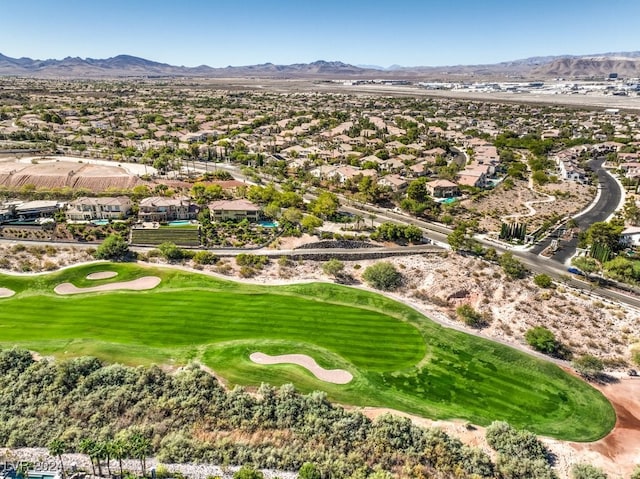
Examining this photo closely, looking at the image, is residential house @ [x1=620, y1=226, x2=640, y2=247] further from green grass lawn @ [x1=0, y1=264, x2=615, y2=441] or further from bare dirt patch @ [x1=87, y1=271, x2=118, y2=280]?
bare dirt patch @ [x1=87, y1=271, x2=118, y2=280]

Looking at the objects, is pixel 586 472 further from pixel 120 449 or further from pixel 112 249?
pixel 112 249

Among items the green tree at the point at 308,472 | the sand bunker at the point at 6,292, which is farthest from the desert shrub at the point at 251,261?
the green tree at the point at 308,472

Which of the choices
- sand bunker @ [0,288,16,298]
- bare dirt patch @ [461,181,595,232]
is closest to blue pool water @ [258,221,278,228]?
sand bunker @ [0,288,16,298]

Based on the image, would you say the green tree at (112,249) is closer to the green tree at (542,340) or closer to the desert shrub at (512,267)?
the desert shrub at (512,267)

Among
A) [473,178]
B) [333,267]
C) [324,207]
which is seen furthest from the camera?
[473,178]

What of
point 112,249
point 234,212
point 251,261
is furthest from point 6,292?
point 234,212

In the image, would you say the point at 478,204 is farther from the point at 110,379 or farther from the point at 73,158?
the point at 73,158

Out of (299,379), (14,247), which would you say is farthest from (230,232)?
(299,379)
